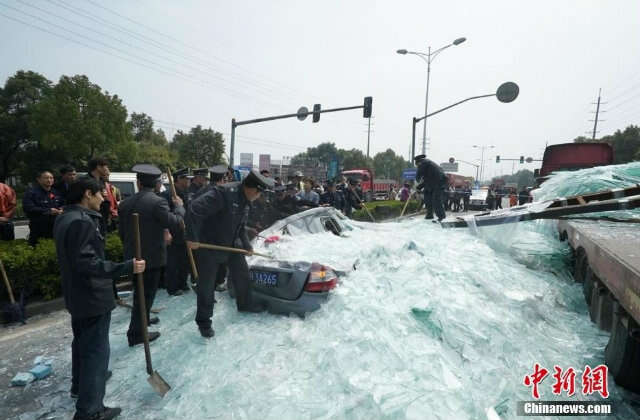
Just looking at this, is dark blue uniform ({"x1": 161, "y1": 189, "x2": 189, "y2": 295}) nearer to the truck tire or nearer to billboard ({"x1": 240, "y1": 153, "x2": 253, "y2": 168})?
the truck tire

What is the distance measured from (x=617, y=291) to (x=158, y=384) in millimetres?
3297

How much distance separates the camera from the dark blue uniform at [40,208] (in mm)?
4969

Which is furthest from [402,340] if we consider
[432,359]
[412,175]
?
[412,175]

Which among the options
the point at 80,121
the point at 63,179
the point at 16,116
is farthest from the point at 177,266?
the point at 16,116

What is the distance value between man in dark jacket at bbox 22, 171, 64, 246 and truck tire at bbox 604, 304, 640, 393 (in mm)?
6567

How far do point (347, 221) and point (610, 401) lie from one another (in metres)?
3.55

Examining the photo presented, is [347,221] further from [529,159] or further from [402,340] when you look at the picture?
[529,159]

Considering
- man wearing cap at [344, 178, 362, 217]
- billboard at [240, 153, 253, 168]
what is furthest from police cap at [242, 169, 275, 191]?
billboard at [240, 153, 253, 168]

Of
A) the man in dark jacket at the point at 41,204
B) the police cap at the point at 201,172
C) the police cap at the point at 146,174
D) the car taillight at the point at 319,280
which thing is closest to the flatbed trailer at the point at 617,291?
the car taillight at the point at 319,280

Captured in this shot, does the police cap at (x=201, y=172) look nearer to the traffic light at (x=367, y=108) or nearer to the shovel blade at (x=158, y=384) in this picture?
the shovel blade at (x=158, y=384)

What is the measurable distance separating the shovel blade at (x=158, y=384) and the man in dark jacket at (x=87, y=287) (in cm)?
27

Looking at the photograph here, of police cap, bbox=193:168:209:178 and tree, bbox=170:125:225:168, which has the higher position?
tree, bbox=170:125:225:168

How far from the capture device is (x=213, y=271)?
3.50 meters

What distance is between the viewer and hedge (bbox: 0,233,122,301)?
14.0 ft
